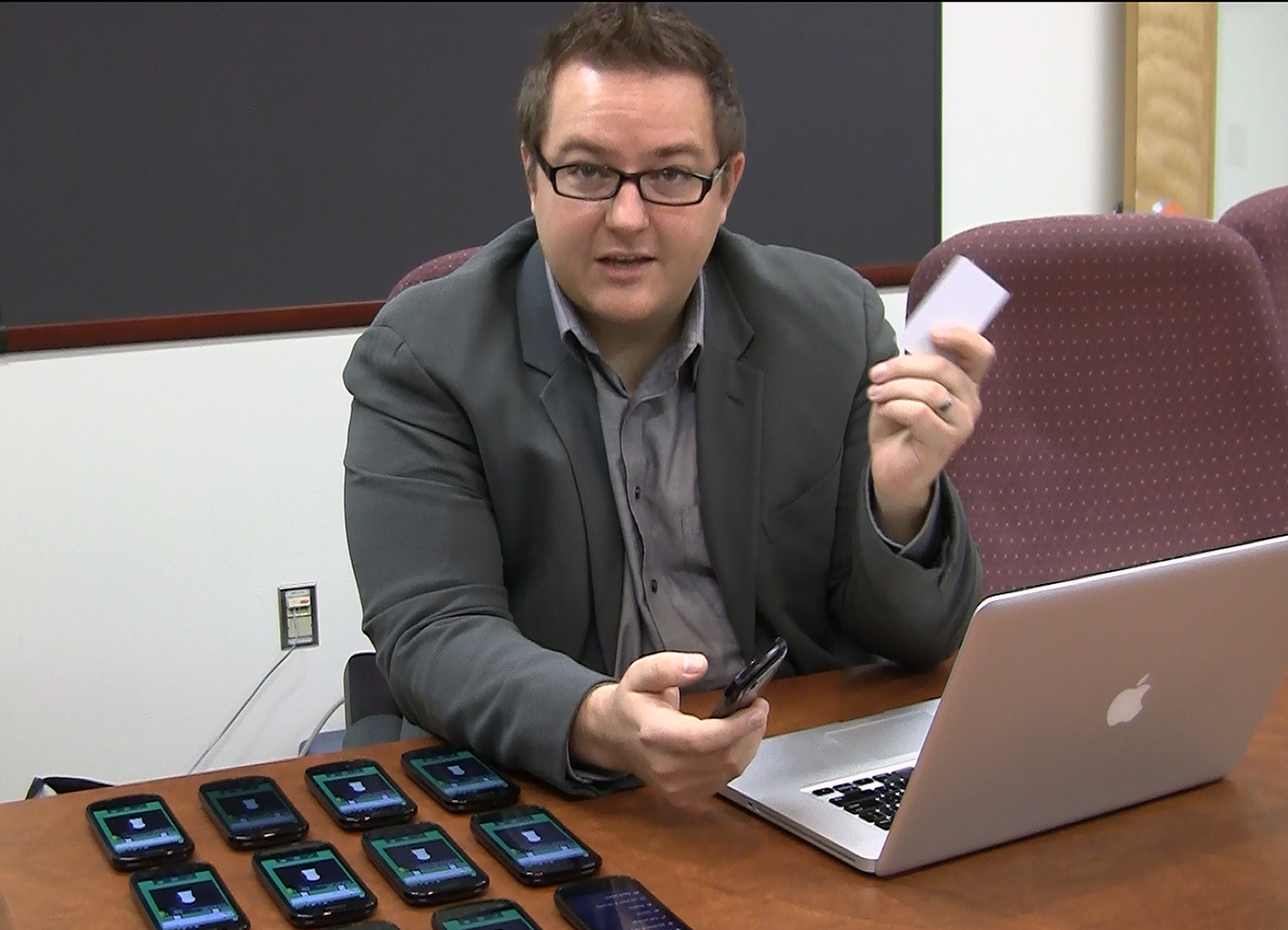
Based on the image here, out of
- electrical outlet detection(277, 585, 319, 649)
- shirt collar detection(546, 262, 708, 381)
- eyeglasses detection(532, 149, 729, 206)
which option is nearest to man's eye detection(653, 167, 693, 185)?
eyeglasses detection(532, 149, 729, 206)

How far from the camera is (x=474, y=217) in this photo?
9.33 ft

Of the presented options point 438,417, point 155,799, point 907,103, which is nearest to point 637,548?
point 438,417

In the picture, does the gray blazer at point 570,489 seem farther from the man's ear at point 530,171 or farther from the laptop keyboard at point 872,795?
the laptop keyboard at point 872,795

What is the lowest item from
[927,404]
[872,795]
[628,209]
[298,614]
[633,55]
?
[298,614]

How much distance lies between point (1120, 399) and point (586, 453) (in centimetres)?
71

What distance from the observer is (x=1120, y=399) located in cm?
178

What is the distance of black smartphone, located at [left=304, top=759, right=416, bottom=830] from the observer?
108 cm

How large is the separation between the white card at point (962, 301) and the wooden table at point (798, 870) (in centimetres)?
42

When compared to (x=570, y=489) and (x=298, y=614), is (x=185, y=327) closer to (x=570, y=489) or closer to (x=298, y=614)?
(x=298, y=614)

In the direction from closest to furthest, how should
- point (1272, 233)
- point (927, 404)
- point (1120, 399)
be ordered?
point (927, 404), point (1120, 399), point (1272, 233)

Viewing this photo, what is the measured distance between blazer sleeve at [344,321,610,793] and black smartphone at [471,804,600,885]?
0.22 feet

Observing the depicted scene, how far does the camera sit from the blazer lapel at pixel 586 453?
1466 mm

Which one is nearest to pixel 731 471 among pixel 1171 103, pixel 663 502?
pixel 663 502

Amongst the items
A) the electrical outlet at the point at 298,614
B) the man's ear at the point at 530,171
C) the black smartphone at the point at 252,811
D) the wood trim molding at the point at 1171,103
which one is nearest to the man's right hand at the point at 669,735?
the black smartphone at the point at 252,811
